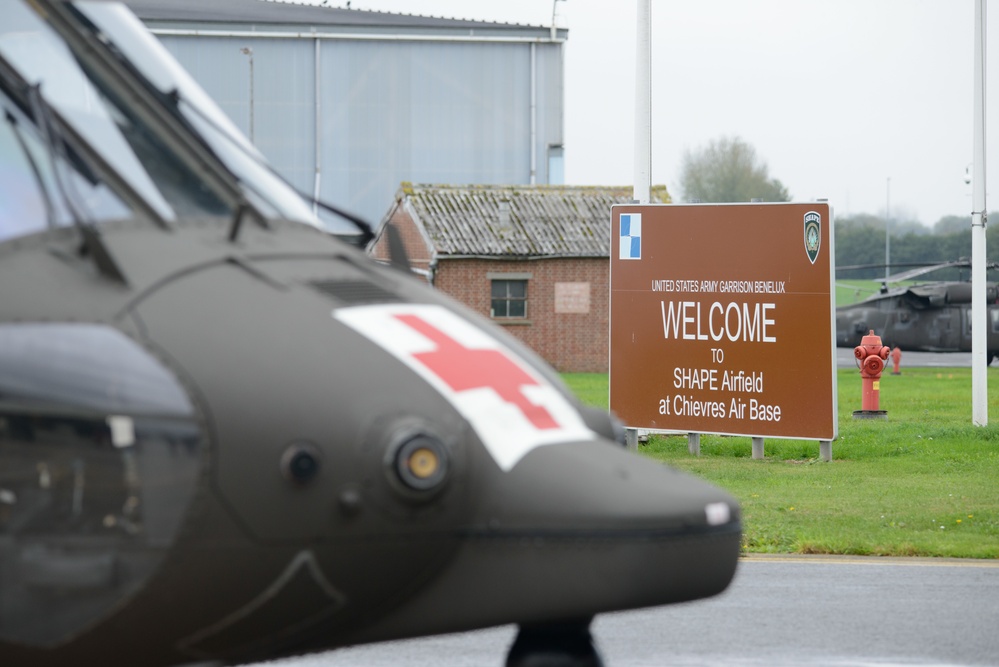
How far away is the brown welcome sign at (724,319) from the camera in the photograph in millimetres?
15578

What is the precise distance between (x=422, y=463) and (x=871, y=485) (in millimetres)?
11460

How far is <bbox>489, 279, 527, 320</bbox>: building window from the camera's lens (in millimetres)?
40781

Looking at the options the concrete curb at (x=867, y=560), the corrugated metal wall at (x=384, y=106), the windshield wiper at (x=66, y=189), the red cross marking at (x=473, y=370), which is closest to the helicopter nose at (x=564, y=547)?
the red cross marking at (x=473, y=370)

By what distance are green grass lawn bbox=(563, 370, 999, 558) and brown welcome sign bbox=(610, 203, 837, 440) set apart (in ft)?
1.93

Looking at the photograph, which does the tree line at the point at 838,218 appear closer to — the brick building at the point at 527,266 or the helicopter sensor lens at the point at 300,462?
the brick building at the point at 527,266

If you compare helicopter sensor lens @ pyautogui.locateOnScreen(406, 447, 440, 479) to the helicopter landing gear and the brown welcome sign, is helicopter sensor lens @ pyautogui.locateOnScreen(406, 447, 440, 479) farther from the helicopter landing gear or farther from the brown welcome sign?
the brown welcome sign

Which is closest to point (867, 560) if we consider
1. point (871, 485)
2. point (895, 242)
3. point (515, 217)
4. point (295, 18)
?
point (871, 485)

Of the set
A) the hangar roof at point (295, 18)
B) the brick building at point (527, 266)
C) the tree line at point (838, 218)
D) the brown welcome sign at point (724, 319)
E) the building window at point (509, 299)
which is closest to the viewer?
the brown welcome sign at point (724, 319)

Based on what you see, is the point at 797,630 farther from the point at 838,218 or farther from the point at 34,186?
the point at 838,218

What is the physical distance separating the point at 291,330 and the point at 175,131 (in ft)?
2.61

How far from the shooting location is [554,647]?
145 inches

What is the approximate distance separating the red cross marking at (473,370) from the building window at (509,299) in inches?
1465

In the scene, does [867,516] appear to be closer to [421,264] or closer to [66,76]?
[66,76]

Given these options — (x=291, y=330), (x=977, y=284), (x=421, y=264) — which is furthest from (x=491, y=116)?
(x=291, y=330)
